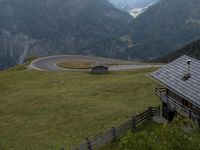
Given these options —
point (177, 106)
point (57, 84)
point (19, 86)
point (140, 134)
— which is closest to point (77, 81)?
point (57, 84)

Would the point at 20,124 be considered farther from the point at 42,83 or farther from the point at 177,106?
the point at 42,83

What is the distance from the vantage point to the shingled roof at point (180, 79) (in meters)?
33.6

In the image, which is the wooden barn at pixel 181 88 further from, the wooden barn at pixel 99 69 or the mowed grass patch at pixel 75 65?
the mowed grass patch at pixel 75 65

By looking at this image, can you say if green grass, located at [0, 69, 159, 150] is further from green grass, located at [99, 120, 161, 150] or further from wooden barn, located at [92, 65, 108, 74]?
wooden barn, located at [92, 65, 108, 74]

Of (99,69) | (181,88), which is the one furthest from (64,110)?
(99,69)

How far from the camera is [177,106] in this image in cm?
3600

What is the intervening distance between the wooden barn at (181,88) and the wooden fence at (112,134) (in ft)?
7.42

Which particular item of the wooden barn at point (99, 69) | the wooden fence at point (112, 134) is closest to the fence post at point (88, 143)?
the wooden fence at point (112, 134)

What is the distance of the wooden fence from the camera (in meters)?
30.8

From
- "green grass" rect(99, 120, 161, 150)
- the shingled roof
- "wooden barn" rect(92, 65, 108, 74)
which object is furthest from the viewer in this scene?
"wooden barn" rect(92, 65, 108, 74)

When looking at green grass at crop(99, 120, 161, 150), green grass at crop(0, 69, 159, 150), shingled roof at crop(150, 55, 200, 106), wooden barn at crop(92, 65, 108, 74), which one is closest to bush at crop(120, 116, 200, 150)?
shingled roof at crop(150, 55, 200, 106)

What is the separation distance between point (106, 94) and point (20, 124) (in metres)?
17.6

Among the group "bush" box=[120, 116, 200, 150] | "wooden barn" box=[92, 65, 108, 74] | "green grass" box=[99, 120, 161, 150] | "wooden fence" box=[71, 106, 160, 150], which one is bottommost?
"wooden barn" box=[92, 65, 108, 74]

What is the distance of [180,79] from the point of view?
37.5 m
